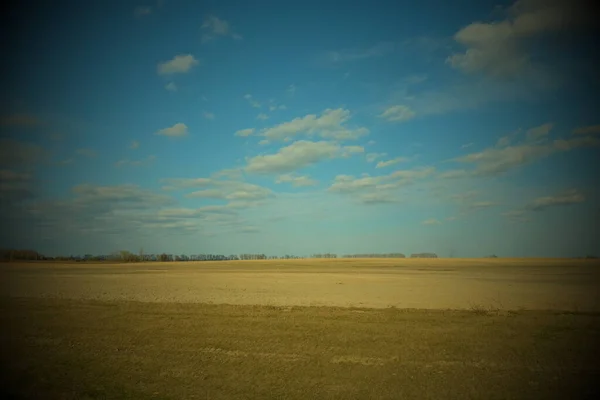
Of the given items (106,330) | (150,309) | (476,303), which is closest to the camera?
(106,330)

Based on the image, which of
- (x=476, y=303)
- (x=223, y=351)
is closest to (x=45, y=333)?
(x=223, y=351)

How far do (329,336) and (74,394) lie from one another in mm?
8221

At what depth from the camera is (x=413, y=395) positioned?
25.4 feet

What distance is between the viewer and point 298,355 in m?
10.8

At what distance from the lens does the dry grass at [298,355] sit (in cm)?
803

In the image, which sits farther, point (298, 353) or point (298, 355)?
point (298, 353)

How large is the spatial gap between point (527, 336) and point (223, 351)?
10878mm

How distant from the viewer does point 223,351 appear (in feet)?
37.0

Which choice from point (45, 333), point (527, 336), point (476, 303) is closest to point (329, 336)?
point (527, 336)

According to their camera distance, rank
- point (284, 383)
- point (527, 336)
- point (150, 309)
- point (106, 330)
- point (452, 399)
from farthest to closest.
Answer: point (150, 309) < point (106, 330) < point (527, 336) < point (284, 383) < point (452, 399)

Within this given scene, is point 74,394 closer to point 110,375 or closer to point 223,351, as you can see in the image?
point 110,375

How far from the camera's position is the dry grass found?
8.03 metres

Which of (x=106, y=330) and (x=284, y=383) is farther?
(x=106, y=330)

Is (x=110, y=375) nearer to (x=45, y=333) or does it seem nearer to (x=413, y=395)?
(x=45, y=333)
